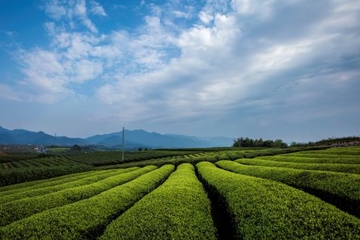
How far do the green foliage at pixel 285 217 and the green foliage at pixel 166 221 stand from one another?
1316mm

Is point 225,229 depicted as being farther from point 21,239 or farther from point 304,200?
point 21,239

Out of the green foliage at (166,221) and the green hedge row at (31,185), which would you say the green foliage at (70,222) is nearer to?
the green foliage at (166,221)

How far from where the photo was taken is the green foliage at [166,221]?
8625 mm

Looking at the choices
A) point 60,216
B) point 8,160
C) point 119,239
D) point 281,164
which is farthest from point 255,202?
point 8,160

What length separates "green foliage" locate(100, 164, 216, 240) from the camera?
340 inches

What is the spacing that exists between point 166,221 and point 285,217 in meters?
4.43

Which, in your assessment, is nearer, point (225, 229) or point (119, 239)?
point (119, 239)

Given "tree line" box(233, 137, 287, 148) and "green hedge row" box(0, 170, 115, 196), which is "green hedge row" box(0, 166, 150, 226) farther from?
"tree line" box(233, 137, 287, 148)

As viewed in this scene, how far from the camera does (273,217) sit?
8945 millimetres

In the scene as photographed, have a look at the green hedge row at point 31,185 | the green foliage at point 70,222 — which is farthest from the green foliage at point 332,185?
the green hedge row at point 31,185

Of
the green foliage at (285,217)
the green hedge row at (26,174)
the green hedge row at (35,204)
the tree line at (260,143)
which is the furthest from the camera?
the tree line at (260,143)

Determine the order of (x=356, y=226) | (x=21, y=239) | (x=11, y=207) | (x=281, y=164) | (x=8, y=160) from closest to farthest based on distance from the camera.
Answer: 1. (x=356, y=226)
2. (x=21, y=239)
3. (x=11, y=207)
4. (x=281, y=164)
5. (x=8, y=160)

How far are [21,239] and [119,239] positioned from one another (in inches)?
137

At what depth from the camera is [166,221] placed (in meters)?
9.59
